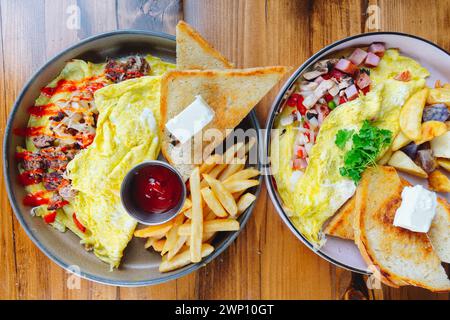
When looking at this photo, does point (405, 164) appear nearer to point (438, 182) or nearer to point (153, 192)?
point (438, 182)

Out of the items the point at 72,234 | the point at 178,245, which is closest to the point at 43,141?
the point at 72,234

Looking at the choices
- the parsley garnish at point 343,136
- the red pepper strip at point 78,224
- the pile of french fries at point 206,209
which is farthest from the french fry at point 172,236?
the parsley garnish at point 343,136

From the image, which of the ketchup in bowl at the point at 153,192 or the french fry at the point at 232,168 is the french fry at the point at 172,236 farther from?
the french fry at the point at 232,168

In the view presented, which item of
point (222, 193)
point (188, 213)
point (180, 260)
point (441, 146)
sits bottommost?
point (180, 260)

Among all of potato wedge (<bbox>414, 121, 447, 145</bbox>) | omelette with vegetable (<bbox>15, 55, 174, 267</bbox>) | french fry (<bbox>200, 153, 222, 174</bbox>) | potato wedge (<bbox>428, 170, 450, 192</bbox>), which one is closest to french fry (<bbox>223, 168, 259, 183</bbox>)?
french fry (<bbox>200, 153, 222, 174</bbox>)

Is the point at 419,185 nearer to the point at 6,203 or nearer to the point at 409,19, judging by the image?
the point at 409,19
